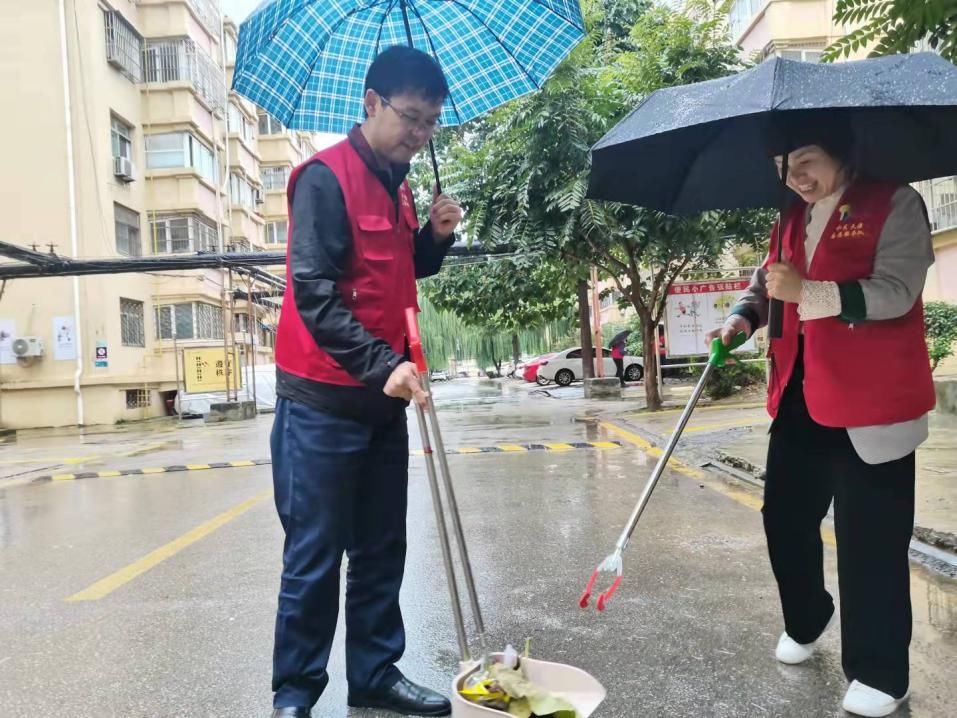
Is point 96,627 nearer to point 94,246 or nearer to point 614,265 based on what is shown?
point 614,265

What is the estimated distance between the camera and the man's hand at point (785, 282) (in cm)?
229

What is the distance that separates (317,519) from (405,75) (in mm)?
1328

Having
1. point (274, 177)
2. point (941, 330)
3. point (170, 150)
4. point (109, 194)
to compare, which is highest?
point (274, 177)

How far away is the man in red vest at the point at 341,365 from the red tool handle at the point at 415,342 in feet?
0.15

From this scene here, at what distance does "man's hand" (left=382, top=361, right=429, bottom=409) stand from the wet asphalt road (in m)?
1.10

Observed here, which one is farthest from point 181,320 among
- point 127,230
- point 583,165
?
point 583,165

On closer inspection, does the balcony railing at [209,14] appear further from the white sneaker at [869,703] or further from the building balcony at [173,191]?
the white sneaker at [869,703]

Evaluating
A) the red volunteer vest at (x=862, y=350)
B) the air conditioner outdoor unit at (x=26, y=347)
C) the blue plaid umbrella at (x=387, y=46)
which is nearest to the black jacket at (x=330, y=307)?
the blue plaid umbrella at (x=387, y=46)

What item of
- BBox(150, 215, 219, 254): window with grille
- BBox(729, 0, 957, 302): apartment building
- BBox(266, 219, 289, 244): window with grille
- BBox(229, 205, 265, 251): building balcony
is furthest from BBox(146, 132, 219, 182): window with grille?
BBox(729, 0, 957, 302): apartment building

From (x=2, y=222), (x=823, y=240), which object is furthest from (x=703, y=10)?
(x=2, y=222)

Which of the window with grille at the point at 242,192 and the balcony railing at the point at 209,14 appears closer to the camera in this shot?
the balcony railing at the point at 209,14

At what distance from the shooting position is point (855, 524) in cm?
235

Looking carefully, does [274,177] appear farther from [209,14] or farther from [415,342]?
[415,342]

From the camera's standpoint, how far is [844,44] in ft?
12.5
